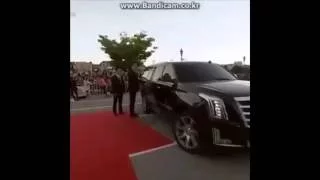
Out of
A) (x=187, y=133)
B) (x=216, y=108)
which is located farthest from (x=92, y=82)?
(x=216, y=108)

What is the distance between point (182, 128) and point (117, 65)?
2.29ft

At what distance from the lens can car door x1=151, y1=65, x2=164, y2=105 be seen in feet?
7.81

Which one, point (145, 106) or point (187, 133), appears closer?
point (187, 133)

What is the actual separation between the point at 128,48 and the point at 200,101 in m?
0.67

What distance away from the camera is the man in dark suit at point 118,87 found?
7.76ft

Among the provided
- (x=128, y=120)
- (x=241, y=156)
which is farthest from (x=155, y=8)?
(x=241, y=156)

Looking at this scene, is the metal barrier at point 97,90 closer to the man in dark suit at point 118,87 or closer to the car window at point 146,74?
the man in dark suit at point 118,87

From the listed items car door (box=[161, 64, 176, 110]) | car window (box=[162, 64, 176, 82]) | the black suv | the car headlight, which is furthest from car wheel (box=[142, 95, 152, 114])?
the car headlight

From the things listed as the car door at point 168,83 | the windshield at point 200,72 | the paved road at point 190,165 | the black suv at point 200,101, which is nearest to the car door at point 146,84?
the black suv at point 200,101

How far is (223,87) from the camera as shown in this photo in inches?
90.5

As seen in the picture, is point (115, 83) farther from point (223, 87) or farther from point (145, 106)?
point (223, 87)
